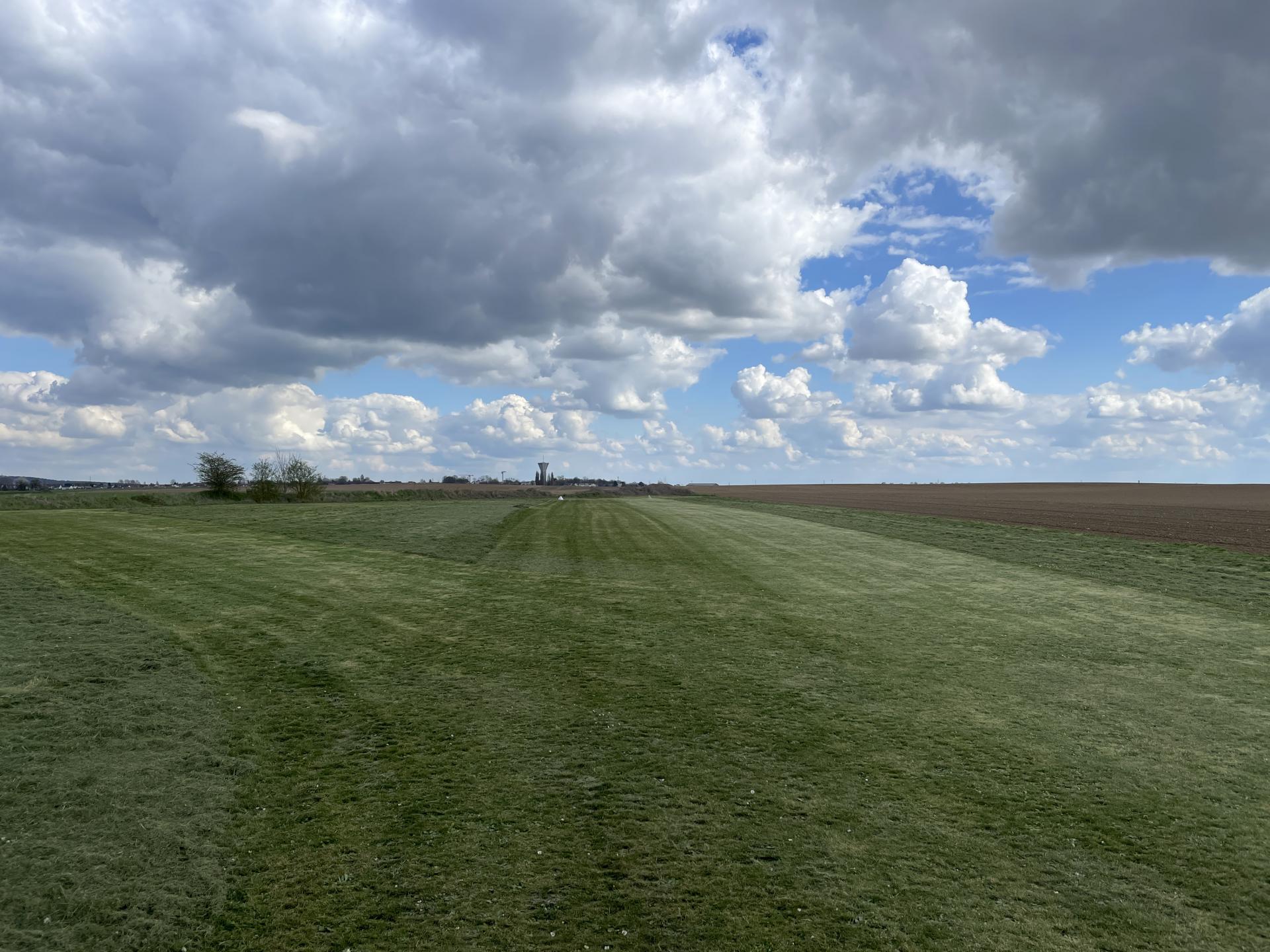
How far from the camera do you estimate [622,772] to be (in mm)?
8047

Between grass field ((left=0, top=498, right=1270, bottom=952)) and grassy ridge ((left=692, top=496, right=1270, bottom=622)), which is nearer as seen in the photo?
grass field ((left=0, top=498, right=1270, bottom=952))

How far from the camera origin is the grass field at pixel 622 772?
552 cm

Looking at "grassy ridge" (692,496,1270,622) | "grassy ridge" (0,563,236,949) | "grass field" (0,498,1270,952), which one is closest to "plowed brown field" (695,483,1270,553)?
"grassy ridge" (692,496,1270,622)

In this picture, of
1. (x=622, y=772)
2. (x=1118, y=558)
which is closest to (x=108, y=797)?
(x=622, y=772)

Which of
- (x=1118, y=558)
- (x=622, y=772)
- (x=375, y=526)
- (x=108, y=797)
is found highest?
(x=375, y=526)

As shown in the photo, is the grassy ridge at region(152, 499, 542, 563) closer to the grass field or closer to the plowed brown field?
the grass field

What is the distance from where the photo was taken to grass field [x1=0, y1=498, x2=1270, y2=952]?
552 cm

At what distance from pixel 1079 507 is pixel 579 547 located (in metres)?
57.9

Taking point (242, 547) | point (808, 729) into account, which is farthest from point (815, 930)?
point (242, 547)

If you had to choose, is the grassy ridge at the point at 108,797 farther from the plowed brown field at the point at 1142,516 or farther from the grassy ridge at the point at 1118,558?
the plowed brown field at the point at 1142,516

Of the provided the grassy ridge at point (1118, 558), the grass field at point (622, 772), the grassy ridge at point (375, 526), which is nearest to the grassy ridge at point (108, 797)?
the grass field at point (622, 772)

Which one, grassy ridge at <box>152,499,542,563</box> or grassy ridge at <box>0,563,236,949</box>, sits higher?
grassy ridge at <box>152,499,542,563</box>

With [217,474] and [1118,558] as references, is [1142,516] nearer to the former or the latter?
[1118,558]

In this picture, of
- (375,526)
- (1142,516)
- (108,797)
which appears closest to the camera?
(108,797)
